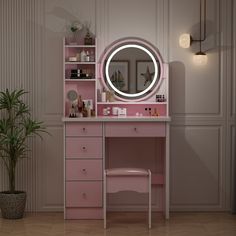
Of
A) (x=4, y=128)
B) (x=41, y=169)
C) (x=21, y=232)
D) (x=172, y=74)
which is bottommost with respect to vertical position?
(x=21, y=232)

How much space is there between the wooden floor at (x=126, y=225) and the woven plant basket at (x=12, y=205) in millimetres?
69

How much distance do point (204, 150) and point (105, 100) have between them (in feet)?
3.69

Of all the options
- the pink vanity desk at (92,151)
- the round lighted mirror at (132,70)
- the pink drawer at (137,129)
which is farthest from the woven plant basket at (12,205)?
the round lighted mirror at (132,70)

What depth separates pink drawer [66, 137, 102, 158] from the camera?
5.58m

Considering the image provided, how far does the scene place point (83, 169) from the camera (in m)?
5.60

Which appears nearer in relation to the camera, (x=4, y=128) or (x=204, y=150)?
(x=4, y=128)

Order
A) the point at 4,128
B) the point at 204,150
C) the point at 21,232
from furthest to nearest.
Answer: the point at 204,150 → the point at 4,128 → the point at 21,232

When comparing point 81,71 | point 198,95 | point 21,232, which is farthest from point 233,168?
point 21,232

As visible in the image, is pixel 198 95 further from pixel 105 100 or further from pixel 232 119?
pixel 105 100

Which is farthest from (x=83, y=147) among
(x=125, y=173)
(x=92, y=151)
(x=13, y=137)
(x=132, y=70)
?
(x=132, y=70)

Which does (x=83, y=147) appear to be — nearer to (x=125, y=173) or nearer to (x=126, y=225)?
(x=125, y=173)

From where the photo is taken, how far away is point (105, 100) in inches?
233

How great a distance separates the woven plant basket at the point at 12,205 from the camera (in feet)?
18.4

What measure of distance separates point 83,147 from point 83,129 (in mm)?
170
